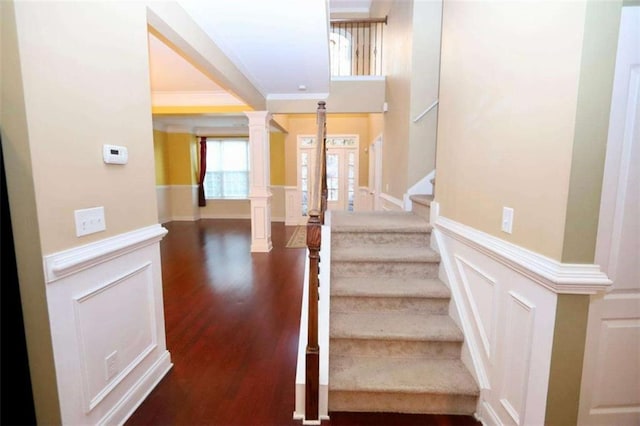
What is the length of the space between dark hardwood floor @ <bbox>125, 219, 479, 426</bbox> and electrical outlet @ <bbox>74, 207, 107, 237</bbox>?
1.11 metres

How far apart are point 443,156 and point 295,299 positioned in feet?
6.90

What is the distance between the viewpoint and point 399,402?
1799 millimetres

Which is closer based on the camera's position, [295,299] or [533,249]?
[533,249]

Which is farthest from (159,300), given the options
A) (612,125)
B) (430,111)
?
(430,111)

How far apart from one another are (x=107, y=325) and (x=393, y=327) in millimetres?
1654

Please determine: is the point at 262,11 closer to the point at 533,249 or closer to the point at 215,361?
the point at 533,249

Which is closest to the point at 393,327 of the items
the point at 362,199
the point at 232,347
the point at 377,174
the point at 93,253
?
the point at 232,347

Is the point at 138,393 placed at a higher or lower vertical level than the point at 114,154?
lower

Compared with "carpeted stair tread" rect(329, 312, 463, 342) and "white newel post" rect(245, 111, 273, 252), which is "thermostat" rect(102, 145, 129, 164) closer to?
"carpeted stair tread" rect(329, 312, 463, 342)

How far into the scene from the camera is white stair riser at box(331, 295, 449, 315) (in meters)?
2.20

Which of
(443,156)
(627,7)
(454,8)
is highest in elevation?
(454,8)

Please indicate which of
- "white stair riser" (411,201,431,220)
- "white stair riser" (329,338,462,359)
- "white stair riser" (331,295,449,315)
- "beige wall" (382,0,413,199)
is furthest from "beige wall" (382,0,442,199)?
"white stair riser" (329,338,462,359)

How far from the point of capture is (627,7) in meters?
1.13

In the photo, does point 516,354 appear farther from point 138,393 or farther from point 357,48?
point 357,48
